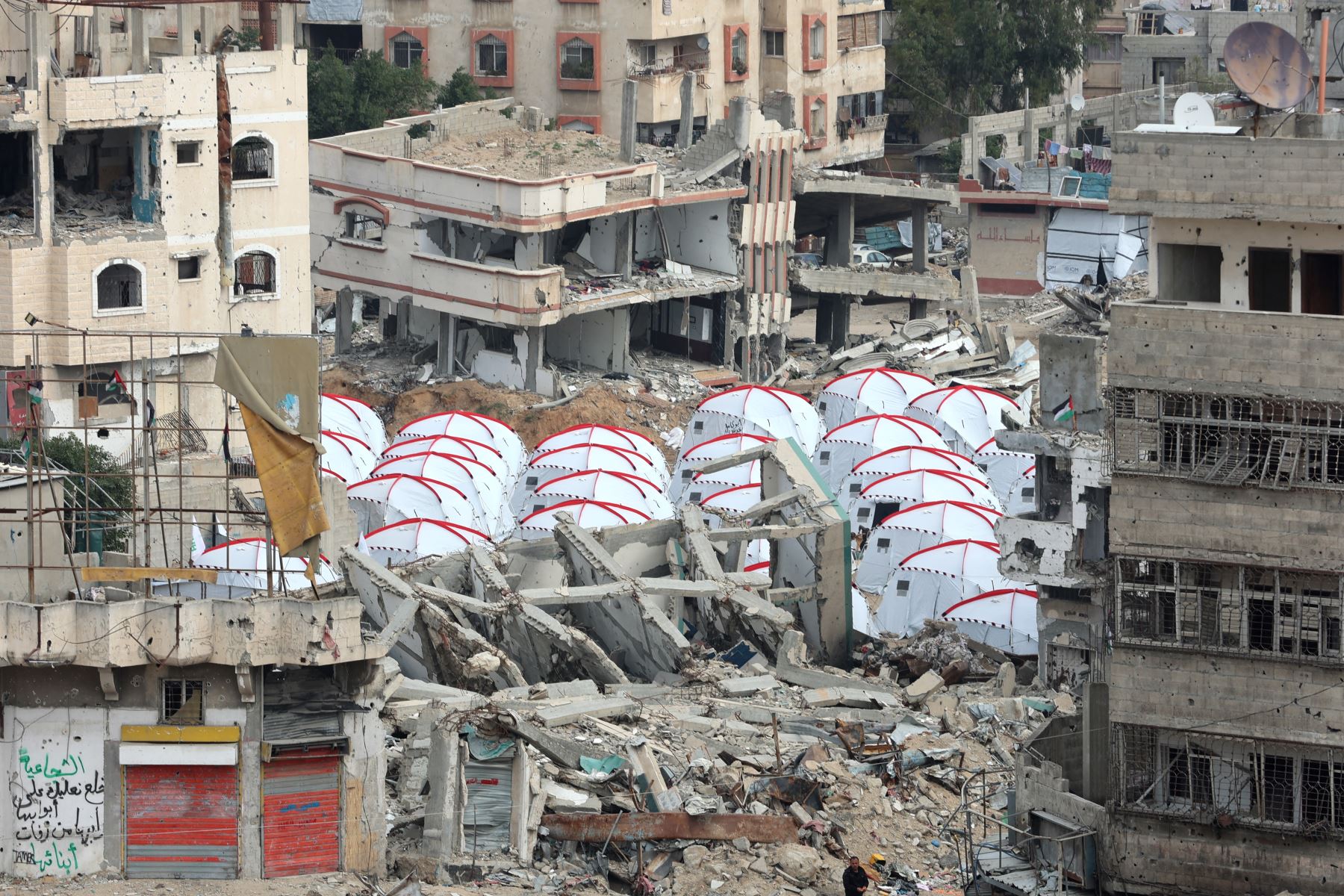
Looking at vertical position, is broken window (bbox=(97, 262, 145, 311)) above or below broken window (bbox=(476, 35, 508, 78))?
below

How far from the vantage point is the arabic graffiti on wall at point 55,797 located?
25.9 metres

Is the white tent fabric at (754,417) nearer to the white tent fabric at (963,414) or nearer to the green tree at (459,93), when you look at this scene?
the white tent fabric at (963,414)

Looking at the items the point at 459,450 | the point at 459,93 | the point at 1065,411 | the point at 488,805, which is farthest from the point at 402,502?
the point at 459,93

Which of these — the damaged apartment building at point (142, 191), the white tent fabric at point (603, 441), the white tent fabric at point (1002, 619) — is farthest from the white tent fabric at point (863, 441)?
the white tent fabric at point (1002, 619)

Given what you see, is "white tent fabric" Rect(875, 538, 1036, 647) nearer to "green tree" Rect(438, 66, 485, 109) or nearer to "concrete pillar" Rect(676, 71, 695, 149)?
"concrete pillar" Rect(676, 71, 695, 149)

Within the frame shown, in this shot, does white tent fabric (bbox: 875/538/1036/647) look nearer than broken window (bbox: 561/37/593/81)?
Yes

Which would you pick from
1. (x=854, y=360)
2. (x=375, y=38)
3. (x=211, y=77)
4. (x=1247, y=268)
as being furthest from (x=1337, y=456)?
(x=375, y=38)

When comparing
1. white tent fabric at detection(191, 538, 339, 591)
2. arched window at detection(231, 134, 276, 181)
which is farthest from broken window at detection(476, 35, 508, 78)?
white tent fabric at detection(191, 538, 339, 591)

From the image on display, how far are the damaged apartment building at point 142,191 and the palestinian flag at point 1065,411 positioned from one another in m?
17.7

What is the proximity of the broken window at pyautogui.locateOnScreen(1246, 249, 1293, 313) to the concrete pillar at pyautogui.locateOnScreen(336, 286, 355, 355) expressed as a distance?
3678cm

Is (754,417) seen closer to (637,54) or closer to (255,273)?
(255,273)

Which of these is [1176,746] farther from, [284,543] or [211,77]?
[211,77]

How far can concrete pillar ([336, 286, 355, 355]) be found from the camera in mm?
62062

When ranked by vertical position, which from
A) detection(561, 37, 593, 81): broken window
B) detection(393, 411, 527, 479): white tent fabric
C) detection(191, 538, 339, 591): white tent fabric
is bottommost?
detection(393, 411, 527, 479): white tent fabric
